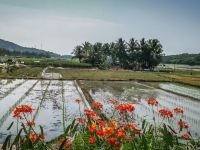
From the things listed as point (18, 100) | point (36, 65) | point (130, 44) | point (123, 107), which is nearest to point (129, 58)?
point (130, 44)

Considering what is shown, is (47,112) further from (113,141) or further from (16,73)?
(16,73)

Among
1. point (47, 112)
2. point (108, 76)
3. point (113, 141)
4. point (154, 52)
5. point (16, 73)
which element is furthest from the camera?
point (154, 52)

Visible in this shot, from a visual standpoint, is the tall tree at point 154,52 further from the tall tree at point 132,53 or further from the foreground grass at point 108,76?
the foreground grass at point 108,76

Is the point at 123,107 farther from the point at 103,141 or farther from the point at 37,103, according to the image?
the point at 37,103

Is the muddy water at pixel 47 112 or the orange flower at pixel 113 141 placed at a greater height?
the orange flower at pixel 113 141

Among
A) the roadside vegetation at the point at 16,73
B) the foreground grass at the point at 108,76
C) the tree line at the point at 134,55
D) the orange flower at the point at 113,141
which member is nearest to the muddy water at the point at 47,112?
the orange flower at the point at 113,141

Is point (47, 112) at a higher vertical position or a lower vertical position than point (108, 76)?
lower

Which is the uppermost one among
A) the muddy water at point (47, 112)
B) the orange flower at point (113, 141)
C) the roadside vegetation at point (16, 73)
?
the orange flower at point (113, 141)

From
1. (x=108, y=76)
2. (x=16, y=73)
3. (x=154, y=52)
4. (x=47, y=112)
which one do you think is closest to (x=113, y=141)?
(x=47, y=112)

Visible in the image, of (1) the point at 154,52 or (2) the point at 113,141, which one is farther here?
(1) the point at 154,52

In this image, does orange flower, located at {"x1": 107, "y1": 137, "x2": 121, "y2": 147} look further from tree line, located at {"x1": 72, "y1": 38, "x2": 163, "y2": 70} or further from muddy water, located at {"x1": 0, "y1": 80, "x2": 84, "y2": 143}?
tree line, located at {"x1": 72, "y1": 38, "x2": 163, "y2": 70}

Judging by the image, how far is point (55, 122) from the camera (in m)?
14.8

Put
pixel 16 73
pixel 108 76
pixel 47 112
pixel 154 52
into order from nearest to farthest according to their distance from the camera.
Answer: pixel 47 112, pixel 16 73, pixel 108 76, pixel 154 52

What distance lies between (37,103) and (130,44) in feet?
221
